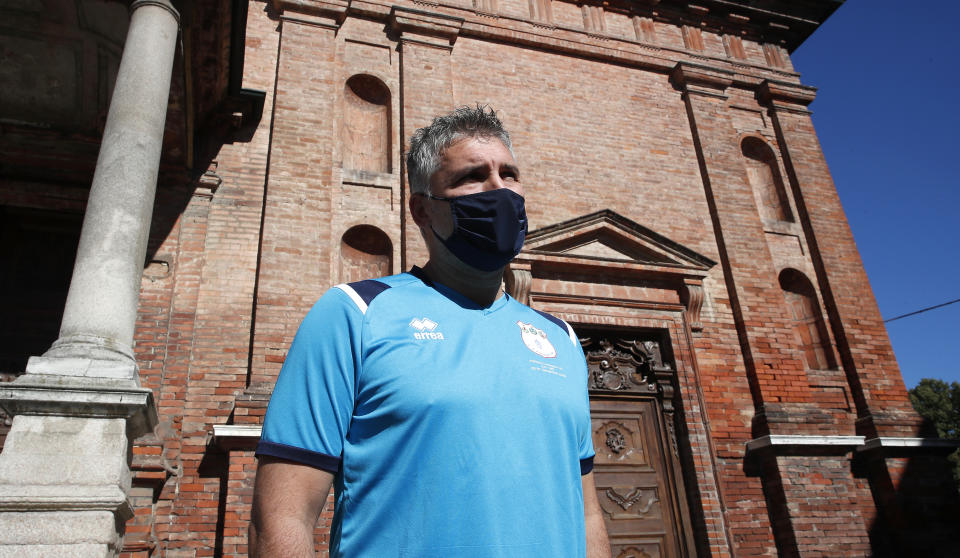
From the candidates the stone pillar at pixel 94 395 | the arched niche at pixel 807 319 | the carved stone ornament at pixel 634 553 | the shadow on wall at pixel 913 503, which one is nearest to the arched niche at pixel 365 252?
the stone pillar at pixel 94 395

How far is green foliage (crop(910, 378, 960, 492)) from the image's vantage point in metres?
32.8

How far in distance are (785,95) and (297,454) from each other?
12.1 meters

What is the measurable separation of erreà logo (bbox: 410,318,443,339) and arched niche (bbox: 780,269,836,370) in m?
9.34

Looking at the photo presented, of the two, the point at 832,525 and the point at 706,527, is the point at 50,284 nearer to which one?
the point at 706,527

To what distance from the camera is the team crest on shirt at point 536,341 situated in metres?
1.78

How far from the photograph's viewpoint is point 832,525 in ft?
25.0

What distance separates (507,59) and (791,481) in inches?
289

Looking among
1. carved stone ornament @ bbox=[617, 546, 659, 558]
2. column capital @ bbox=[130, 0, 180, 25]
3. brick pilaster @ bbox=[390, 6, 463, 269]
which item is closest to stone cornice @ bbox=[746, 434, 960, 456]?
carved stone ornament @ bbox=[617, 546, 659, 558]

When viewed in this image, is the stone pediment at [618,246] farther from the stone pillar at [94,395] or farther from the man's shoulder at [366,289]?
the man's shoulder at [366,289]

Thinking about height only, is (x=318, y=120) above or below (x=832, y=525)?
above

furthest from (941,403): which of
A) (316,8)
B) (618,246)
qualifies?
(316,8)

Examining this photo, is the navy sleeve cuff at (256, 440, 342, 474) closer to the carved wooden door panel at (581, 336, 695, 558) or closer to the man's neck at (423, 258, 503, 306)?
the man's neck at (423, 258, 503, 306)

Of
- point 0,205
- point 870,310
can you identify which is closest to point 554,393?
point 0,205

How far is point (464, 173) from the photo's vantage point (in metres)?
1.92
